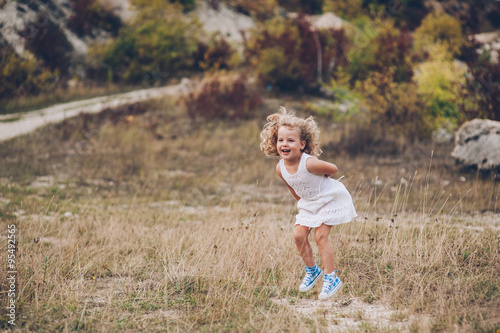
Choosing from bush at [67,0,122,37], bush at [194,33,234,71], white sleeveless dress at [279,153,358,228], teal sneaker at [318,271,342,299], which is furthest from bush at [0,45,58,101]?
teal sneaker at [318,271,342,299]

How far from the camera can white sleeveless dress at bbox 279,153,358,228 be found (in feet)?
10.8

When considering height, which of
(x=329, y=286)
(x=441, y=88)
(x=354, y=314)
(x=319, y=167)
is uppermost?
(x=319, y=167)

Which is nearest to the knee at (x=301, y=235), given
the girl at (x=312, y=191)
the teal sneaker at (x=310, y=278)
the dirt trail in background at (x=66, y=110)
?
the girl at (x=312, y=191)

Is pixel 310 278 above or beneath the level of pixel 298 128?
beneath

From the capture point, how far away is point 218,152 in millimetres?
11328

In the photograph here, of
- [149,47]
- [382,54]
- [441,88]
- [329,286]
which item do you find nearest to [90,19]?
[149,47]

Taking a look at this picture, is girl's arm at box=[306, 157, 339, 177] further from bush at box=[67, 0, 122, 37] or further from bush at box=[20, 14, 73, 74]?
bush at box=[67, 0, 122, 37]

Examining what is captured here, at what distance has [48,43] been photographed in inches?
619

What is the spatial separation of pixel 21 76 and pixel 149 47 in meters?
5.35

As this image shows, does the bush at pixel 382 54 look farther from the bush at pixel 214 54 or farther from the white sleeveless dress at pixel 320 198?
the white sleeveless dress at pixel 320 198

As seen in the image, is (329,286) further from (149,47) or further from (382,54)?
(149,47)

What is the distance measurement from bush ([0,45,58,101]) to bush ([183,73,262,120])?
5.07 metres

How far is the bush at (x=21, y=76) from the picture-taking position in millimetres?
13488

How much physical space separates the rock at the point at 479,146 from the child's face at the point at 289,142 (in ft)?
20.7
